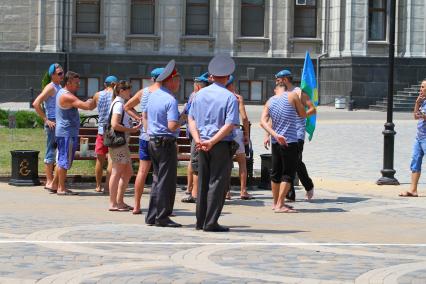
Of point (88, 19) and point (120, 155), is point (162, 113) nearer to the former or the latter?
point (120, 155)

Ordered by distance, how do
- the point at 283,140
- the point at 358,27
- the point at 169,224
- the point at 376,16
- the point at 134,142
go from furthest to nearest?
the point at 376,16
the point at 358,27
the point at 134,142
the point at 283,140
the point at 169,224

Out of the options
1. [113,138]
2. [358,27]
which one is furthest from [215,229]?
[358,27]

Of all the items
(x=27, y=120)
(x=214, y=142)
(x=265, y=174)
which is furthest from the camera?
(x=27, y=120)

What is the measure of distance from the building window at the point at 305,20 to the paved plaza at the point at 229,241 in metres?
29.1

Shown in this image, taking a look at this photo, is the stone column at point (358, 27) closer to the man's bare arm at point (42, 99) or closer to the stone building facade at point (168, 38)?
the stone building facade at point (168, 38)

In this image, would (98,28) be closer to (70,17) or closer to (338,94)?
(70,17)

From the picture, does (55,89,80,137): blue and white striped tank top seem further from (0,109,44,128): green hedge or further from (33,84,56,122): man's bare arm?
(0,109,44,128): green hedge

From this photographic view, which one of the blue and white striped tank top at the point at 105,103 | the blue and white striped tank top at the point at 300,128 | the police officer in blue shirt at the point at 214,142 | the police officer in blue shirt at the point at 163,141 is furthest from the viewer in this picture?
the blue and white striped tank top at the point at 105,103

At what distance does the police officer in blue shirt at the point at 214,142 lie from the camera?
492 inches

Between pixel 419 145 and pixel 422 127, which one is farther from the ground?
pixel 422 127

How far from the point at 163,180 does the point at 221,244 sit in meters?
1.73

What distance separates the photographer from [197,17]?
4712 cm

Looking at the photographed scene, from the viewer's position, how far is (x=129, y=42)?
1838 inches

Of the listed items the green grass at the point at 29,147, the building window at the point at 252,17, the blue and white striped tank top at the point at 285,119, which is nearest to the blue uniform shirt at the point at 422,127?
the blue and white striped tank top at the point at 285,119
